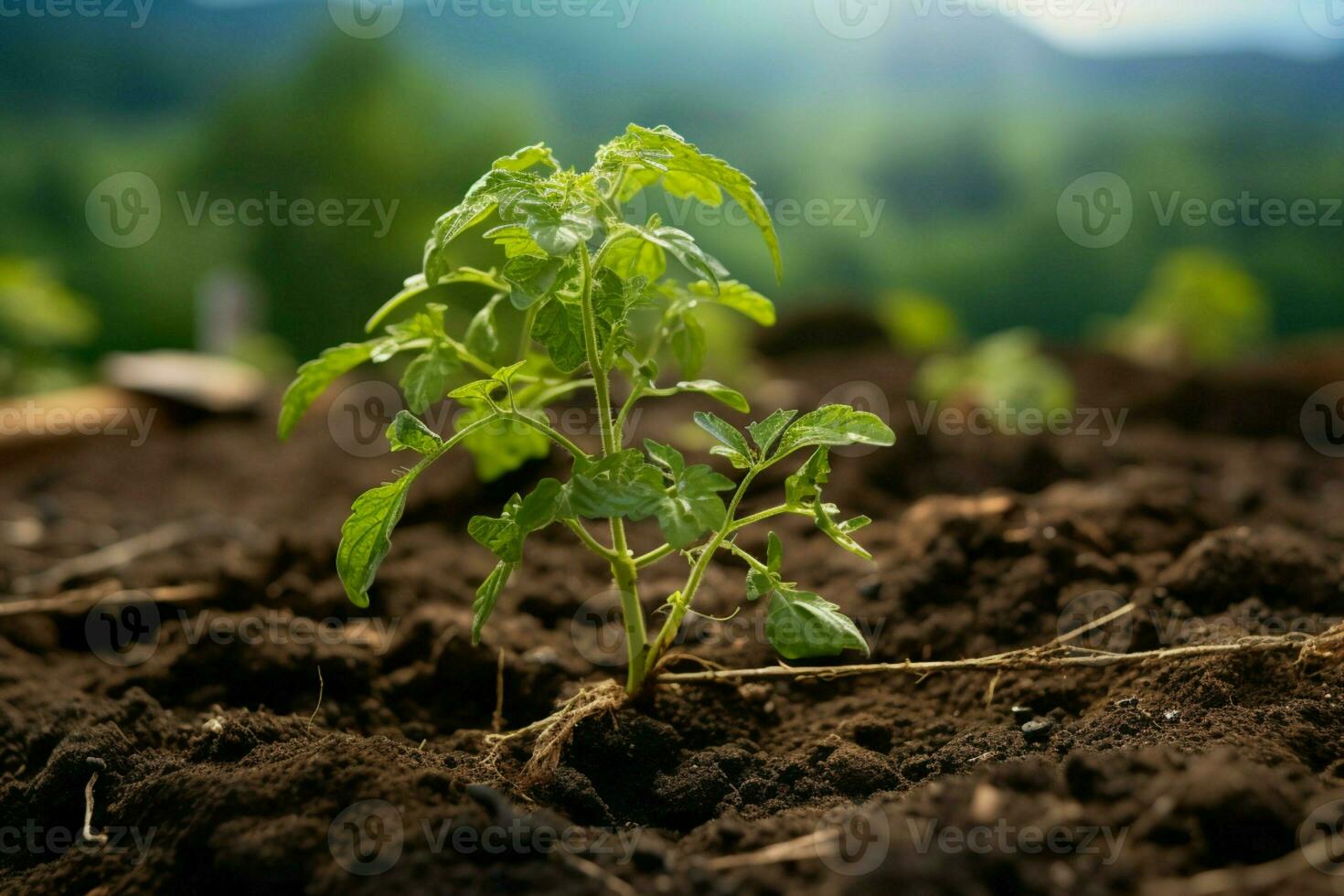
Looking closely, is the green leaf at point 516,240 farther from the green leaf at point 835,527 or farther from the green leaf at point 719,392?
the green leaf at point 835,527

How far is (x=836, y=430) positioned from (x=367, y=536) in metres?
0.69

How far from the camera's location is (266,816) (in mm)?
1264

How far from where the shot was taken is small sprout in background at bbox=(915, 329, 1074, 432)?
3.90 m

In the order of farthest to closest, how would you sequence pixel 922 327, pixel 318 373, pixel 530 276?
1. pixel 922 327
2. pixel 318 373
3. pixel 530 276

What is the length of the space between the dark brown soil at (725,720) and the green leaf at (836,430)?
0.46 m

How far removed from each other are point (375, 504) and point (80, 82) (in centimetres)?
757

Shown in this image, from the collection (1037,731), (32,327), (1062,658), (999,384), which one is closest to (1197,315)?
(999,384)

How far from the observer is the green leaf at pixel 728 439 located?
1.40m

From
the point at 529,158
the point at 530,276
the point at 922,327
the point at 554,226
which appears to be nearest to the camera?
the point at 554,226

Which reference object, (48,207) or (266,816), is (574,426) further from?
(48,207)

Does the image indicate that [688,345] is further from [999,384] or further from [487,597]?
[999,384]

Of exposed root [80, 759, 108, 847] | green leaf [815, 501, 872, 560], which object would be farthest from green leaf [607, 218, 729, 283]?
exposed root [80, 759, 108, 847]

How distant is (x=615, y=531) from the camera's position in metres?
1.57

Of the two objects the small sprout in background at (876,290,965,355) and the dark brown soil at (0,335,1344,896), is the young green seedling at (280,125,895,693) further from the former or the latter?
the small sprout in background at (876,290,965,355)
